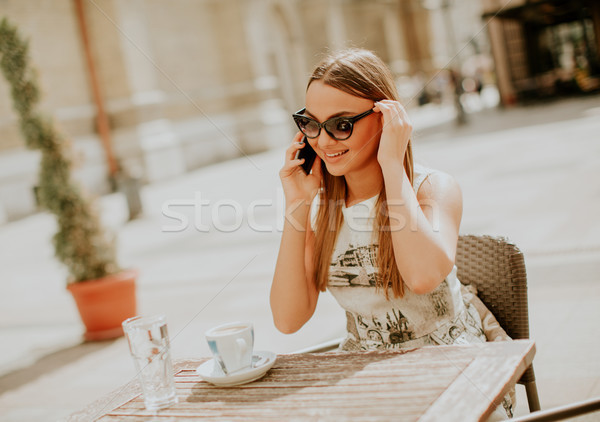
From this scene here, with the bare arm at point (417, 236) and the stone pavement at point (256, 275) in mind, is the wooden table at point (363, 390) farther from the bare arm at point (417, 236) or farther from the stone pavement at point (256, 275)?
the stone pavement at point (256, 275)

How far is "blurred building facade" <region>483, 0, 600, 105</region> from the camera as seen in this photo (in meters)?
17.7

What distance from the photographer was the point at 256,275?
588 cm

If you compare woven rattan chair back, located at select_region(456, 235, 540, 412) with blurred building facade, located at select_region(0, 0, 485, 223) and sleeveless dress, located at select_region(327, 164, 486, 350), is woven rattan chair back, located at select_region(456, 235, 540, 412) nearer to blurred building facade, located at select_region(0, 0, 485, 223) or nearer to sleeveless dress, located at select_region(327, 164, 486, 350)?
sleeveless dress, located at select_region(327, 164, 486, 350)

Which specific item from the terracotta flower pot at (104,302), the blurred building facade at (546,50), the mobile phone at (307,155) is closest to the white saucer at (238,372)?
the mobile phone at (307,155)

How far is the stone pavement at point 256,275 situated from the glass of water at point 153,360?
1.07m

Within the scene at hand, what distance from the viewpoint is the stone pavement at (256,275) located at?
350 cm

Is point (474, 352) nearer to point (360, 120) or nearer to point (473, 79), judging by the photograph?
point (360, 120)

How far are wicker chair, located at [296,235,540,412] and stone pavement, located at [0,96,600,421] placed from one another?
37 centimetres

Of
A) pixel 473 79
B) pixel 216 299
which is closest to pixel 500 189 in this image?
pixel 216 299

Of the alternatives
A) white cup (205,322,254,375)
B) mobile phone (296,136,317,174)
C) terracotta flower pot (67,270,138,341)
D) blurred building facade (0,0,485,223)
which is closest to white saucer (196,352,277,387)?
white cup (205,322,254,375)

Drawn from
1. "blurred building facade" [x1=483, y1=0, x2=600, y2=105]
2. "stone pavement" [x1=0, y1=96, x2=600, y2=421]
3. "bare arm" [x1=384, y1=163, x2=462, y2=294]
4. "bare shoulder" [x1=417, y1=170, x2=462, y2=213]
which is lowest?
"stone pavement" [x1=0, y1=96, x2=600, y2=421]

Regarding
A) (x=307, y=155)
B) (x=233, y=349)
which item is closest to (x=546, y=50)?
(x=307, y=155)

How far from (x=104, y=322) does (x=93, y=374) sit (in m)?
0.80

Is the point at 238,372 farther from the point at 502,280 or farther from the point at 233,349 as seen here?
the point at 502,280
